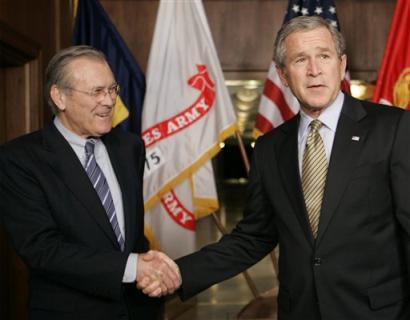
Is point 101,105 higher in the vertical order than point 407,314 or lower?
higher

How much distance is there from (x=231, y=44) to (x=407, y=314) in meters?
3.34

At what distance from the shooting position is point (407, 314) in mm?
2170

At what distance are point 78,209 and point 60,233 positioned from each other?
4.5 inches

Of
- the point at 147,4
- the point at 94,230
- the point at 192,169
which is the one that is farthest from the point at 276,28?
the point at 94,230

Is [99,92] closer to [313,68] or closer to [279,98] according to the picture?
[313,68]

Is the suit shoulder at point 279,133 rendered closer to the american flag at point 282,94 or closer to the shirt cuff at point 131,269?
the shirt cuff at point 131,269

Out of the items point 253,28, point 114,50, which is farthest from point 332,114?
point 253,28

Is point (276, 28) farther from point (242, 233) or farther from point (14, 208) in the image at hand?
point (14, 208)

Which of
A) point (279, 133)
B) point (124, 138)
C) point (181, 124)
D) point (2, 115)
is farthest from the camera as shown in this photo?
point (181, 124)

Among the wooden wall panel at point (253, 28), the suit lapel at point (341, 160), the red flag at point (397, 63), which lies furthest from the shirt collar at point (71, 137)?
the wooden wall panel at point (253, 28)

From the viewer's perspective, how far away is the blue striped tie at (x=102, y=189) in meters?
2.48

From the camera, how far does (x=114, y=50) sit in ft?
15.0

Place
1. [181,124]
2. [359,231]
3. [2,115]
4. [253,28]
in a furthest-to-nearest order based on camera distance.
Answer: [253,28] < [181,124] < [2,115] < [359,231]

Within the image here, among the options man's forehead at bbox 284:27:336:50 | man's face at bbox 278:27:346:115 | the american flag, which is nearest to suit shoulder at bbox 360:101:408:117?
man's face at bbox 278:27:346:115
